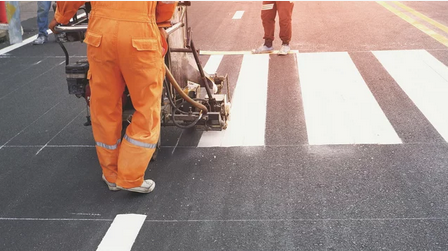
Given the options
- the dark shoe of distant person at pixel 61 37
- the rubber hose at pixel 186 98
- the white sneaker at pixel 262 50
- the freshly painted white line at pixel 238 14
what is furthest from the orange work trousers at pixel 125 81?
the freshly painted white line at pixel 238 14

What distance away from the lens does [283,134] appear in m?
5.48

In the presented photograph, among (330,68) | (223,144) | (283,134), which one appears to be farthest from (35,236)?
(330,68)

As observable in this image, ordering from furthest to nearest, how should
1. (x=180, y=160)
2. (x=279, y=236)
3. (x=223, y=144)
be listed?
1. (x=223, y=144)
2. (x=180, y=160)
3. (x=279, y=236)

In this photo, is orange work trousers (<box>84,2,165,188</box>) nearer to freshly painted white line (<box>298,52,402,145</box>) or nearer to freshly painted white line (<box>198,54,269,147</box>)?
freshly painted white line (<box>198,54,269,147</box>)

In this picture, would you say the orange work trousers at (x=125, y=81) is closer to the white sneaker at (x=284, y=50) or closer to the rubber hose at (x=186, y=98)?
the rubber hose at (x=186, y=98)

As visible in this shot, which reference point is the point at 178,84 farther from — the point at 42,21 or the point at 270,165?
the point at 42,21

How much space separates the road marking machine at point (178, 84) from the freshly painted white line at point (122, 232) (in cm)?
108

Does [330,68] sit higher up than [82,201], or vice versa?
[82,201]

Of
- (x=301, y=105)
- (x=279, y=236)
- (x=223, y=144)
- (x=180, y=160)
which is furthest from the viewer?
(x=301, y=105)

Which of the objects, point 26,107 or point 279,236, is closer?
point 279,236

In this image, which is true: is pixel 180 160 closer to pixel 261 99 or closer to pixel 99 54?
pixel 99 54

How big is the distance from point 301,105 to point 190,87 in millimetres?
1475

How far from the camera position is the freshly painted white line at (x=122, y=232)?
12.0 feet

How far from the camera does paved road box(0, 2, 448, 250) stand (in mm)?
3777
